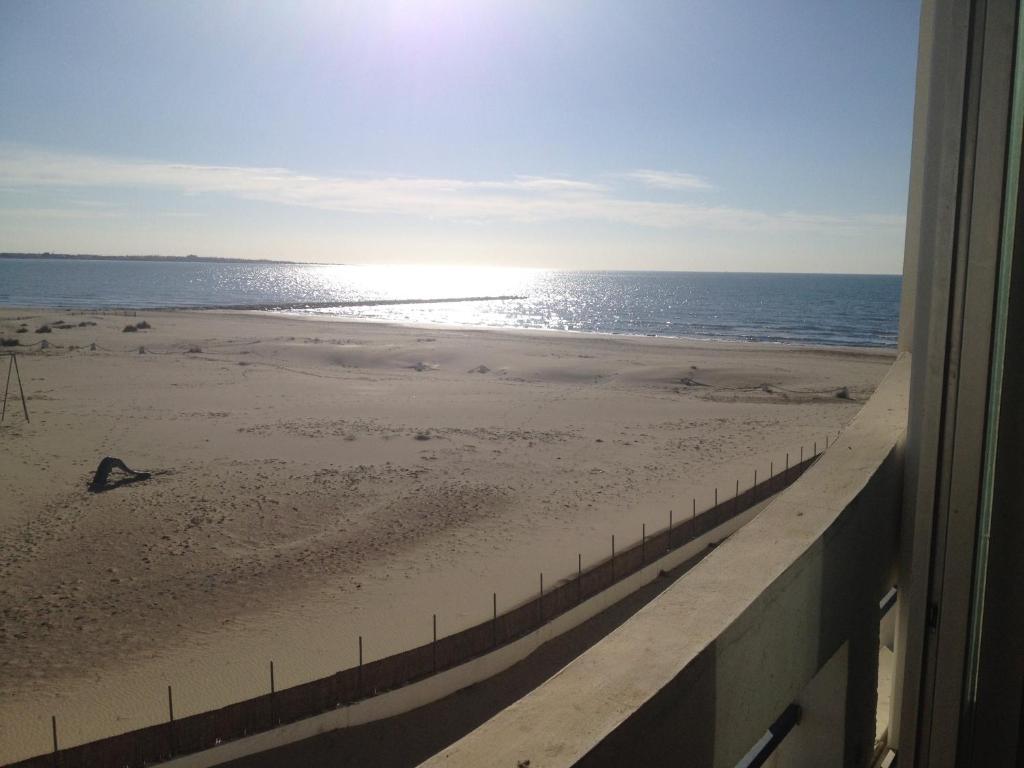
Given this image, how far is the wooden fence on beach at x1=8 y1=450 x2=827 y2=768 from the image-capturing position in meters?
8.11

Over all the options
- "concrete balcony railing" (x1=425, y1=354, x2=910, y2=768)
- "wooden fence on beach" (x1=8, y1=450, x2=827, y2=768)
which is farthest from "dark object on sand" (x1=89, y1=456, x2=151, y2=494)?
"concrete balcony railing" (x1=425, y1=354, x2=910, y2=768)

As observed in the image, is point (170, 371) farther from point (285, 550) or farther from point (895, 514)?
point (895, 514)

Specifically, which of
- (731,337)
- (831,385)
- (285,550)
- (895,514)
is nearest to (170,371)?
(285,550)

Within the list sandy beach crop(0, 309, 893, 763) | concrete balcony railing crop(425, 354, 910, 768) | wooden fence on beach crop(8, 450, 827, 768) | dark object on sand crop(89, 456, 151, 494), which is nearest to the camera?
concrete balcony railing crop(425, 354, 910, 768)

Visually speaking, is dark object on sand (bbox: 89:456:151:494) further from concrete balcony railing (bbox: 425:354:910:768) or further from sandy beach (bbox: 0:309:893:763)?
concrete balcony railing (bbox: 425:354:910:768)

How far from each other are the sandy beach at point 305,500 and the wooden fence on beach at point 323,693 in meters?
1.93

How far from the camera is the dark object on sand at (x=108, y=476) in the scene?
20172 millimetres

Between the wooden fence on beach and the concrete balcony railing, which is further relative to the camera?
the wooden fence on beach

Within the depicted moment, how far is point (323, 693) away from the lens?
Result: 31.0 ft

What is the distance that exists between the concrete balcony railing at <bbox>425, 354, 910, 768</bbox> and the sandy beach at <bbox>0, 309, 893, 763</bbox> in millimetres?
10084

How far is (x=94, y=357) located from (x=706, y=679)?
50.9 m

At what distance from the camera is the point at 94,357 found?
152ft

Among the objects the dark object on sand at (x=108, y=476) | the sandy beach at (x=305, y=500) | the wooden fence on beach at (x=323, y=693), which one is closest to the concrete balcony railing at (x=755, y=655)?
the wooden fence on beach at (x=323, y=693)

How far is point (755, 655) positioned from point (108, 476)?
22030 mm
